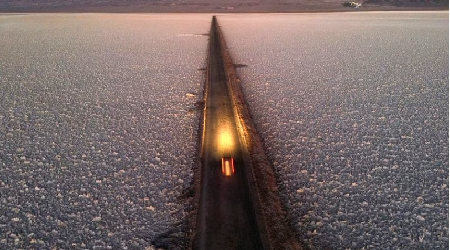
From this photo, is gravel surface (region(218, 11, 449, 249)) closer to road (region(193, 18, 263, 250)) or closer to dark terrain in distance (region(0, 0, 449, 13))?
road (region(193, 18, 263, 250))

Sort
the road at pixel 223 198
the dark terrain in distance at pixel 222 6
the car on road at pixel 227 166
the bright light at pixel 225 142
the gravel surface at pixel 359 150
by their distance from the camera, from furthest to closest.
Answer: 1. the dark terrain in distance at pixel 222 6
2. the bright light at pixel 225 142
3. the car on road at pixel 227 166
4. the gravel surface at pixel 359 150
5. the road at pixel 223 198

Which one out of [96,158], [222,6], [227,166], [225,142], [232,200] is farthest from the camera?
[222,6]

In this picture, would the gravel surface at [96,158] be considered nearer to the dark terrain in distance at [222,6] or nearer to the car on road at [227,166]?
the car on road at [227,166]

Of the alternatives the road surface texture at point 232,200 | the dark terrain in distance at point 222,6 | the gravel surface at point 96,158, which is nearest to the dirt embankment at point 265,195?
the road surface texture at point 232,200

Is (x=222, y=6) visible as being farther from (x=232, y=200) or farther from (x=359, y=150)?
(x=232, y=200)

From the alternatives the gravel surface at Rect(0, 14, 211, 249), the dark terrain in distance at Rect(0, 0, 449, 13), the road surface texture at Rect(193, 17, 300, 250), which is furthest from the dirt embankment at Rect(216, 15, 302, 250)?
the dark terrain in distance at Rect(0, 0, 449, 13)

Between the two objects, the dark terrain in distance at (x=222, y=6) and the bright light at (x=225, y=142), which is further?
the dark terrain in distance at (x=222, y=6)

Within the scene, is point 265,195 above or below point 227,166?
below

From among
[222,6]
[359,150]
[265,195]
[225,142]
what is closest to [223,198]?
[265,195]
